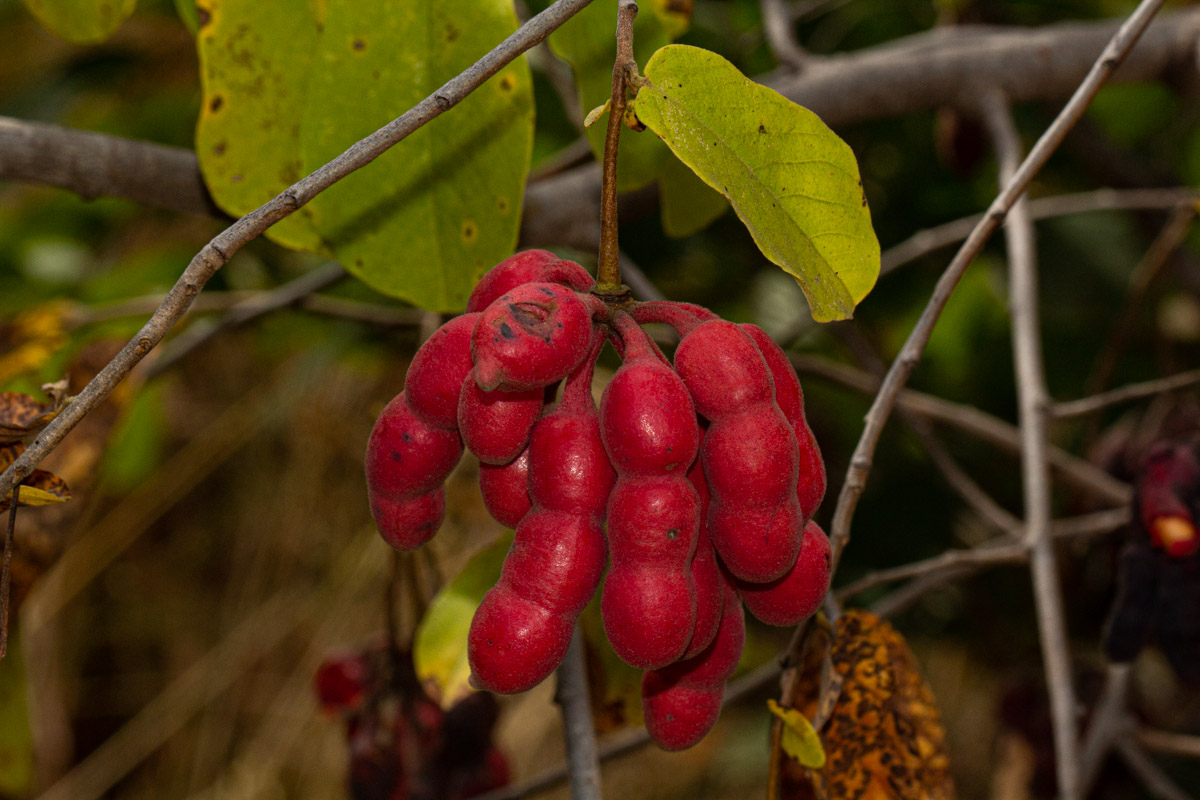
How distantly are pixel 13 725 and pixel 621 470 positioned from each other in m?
0.84

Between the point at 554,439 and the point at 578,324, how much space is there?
2.2 inches

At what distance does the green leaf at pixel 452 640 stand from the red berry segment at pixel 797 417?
1.32 feet

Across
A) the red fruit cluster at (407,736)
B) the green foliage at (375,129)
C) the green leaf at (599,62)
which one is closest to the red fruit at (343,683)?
the red fruit cluster at (407,736)

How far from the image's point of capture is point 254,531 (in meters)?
2.43

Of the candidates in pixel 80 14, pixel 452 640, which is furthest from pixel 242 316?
pixel 452 640

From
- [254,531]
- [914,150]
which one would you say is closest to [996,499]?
[914,150]

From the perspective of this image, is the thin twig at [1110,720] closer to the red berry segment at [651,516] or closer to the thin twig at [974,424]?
the thin twig at [974,424]

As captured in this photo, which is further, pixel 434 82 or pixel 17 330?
pixel 17 330

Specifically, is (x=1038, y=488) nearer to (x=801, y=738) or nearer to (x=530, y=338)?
(x=801, y=738)

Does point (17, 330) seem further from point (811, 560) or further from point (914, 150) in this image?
point (914, 150)

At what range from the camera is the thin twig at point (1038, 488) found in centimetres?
72

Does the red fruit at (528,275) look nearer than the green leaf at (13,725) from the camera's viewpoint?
Yes

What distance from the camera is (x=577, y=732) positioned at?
0.68 m

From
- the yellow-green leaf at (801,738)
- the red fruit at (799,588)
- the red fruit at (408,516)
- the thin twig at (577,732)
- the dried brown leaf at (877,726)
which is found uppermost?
the red fruit at (408,516)
